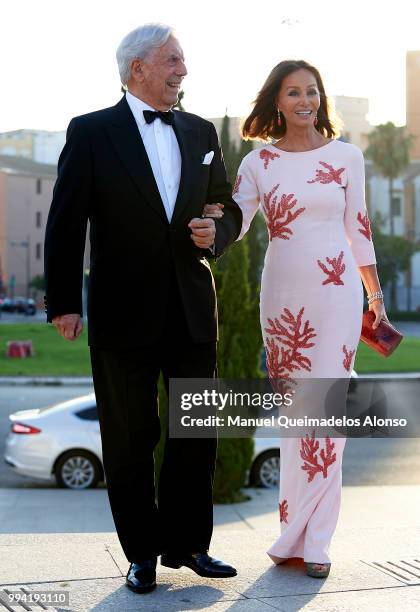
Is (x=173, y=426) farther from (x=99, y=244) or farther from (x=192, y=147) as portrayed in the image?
(x=192, y=147)

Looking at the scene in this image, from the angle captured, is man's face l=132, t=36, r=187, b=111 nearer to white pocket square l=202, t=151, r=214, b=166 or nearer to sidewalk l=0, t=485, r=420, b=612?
white pocket square l=202, t=151, r=214, b=166

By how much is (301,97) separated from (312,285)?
2.41 ft

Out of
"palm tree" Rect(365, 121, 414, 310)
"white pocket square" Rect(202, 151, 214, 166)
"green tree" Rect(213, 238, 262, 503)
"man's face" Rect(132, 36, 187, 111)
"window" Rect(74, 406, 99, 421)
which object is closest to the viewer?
"man's face" Rect(132, 36, 187, 111)

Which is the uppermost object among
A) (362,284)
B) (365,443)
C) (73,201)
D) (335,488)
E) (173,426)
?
(73,201)

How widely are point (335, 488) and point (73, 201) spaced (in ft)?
4.82

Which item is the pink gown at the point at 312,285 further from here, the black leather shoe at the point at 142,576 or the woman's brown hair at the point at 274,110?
the black leather shoe at the point at 142,576

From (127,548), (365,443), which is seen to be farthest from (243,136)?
(365,443)

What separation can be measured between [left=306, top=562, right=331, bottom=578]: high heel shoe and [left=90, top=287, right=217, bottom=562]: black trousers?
394 mm

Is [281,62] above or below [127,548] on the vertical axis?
above

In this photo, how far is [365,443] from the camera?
1873 centimetres

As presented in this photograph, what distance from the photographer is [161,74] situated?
3.84 m

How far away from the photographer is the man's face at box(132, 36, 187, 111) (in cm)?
382

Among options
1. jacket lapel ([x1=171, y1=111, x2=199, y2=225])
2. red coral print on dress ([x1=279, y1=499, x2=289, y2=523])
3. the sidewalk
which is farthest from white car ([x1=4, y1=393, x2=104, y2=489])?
jacket lapel ([x1=171, y1=111, x2=199, y2=225])

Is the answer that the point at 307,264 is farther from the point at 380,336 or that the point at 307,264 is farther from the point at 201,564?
the point at 201,564
